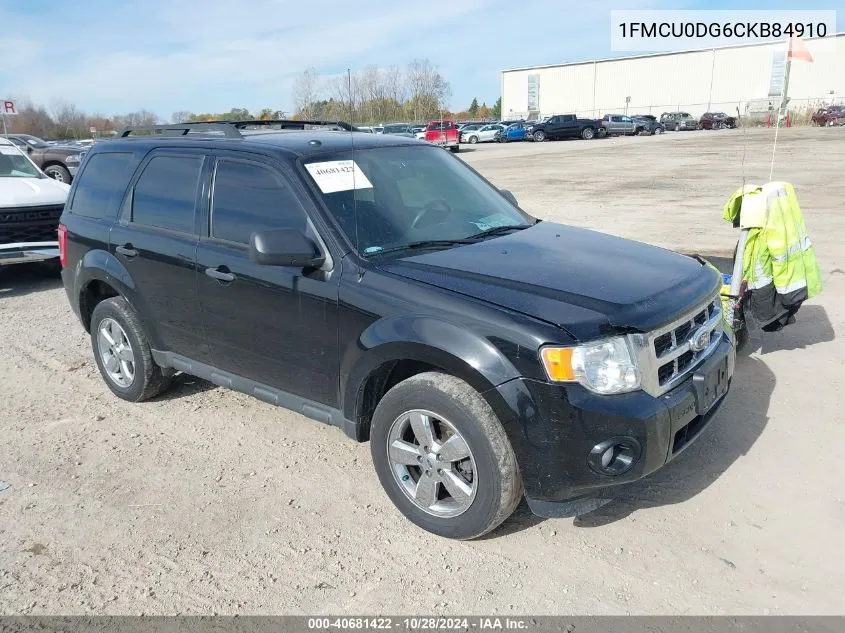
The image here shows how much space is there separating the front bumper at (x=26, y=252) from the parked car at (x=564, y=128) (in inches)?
1703

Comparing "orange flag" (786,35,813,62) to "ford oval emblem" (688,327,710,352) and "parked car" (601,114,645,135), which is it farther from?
"parked car" (601,114,645,135)

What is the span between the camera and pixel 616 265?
3.60 meters

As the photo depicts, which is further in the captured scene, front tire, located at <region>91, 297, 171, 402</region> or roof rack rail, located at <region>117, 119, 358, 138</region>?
front tire, located at <region>91, 297, 171, 402</region>

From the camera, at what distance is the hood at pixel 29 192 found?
862 centimetres

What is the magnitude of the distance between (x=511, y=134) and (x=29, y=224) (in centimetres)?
4412

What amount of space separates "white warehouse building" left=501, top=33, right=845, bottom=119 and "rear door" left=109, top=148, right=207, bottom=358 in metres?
67.6

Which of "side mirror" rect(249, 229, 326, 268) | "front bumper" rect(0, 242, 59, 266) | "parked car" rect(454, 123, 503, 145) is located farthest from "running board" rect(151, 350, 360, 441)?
"parked car" rect(454, 123, 503, 145)

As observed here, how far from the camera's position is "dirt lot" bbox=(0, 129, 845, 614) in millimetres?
2980

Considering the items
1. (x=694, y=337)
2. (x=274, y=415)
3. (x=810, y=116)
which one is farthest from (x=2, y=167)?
(x=810, y=116)

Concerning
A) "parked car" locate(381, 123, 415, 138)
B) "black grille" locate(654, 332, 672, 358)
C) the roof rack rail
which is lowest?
"black grille" locate(654, 332, 672, 358)

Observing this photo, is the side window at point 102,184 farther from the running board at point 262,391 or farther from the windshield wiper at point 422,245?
the windshield wiper at point 422,245

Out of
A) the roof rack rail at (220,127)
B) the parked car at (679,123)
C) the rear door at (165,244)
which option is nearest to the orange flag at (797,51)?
the roof rack rail at (220,127)

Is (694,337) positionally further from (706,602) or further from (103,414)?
(103,414)

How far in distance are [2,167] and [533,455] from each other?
32.0 feet
